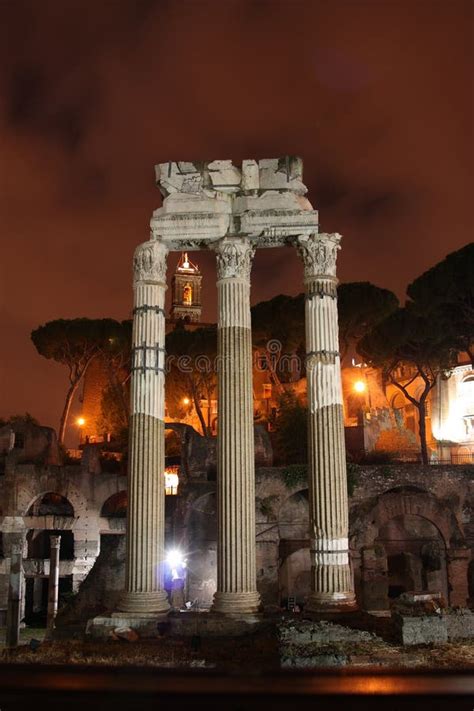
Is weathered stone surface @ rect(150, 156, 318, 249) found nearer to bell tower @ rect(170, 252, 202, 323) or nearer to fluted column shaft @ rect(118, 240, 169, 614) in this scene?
fluted column shaft @ rect(118, 240, 169, 614)

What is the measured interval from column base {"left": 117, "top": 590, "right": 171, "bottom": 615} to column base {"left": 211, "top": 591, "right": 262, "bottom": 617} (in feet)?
A: 3.18

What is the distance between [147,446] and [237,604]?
3261 mm

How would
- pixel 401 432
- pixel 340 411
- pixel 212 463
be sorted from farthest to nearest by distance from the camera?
pixel 401 432, pixel 212 463, pixel 340 411

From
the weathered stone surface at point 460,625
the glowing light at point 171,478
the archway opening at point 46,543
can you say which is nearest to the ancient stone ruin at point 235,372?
the weathered stone surface at point 460,625

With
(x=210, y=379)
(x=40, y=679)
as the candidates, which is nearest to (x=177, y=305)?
(x=210, y=379)

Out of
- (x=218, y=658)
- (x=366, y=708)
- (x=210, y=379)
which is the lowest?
(x=218, y=658)

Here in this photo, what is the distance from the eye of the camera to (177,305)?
210ft

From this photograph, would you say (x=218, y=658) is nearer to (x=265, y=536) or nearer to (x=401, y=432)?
(x=265, y=536)

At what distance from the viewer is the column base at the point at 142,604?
1220 centimetres

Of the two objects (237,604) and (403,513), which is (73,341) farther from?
(237,604)

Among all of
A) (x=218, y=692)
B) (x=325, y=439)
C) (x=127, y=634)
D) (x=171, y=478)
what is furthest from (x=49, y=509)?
(x=218, y=692)

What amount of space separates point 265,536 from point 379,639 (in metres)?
10.6

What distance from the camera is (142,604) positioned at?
12.2 metres

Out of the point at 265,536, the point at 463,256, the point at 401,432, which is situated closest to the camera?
the point at 265,536
